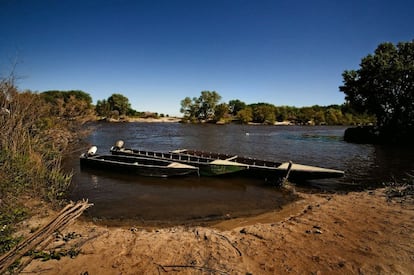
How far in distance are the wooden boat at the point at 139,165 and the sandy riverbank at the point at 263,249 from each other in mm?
7682

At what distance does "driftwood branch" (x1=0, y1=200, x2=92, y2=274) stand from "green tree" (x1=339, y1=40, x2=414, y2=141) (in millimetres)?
39528

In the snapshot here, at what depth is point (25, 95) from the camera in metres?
7.68

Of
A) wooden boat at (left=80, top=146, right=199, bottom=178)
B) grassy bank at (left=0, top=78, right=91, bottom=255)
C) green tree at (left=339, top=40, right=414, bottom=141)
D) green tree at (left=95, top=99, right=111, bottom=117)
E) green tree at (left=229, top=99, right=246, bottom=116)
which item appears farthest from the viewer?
green tree at (left=229, top=99, right=246, bottom=116)

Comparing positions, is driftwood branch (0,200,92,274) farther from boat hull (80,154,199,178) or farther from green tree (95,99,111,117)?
green tree (95,99,111,117)

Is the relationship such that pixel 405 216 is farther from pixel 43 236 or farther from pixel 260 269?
pixel 43 236

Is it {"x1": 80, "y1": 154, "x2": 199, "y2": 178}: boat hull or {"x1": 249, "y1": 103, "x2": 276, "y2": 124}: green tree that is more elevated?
{"x1": 249, "y1": 103, "x2": 276, "y2": 124}: green tree

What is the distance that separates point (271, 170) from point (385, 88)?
31118 mm

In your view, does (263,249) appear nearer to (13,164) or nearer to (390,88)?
(13,164)

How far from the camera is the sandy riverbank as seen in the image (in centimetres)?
449

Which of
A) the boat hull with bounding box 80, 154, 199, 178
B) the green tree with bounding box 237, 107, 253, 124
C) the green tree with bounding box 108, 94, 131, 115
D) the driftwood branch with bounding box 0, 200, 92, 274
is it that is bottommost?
the boat hull with bounding box 80, 154, 199, 178

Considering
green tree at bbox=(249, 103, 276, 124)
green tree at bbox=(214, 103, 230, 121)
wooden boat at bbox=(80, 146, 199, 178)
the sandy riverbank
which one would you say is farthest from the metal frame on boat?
green tree at bbox=(249, 103, 276, 124)

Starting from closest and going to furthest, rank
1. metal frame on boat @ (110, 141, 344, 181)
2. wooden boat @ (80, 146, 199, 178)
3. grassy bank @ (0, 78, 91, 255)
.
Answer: grassy bank @ (0, 78, 91, 255)
metal frame on boat @ (110, 141, 344, 181)
wooden boat @ (80, 146, 199, 178)

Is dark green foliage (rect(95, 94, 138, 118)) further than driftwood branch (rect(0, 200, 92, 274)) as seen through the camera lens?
Yes

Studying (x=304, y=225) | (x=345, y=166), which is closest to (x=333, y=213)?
(x=304, y=225)
